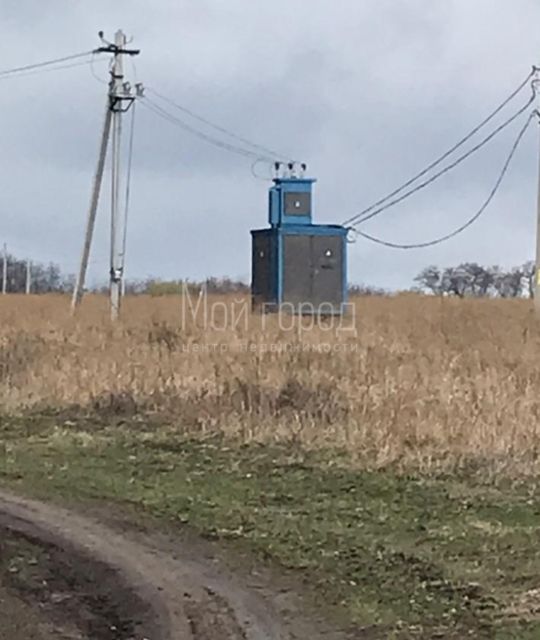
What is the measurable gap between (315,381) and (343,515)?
213 inches

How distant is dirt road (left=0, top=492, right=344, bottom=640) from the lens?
19.6 ft

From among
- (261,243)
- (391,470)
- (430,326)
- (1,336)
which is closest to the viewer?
(391,470)

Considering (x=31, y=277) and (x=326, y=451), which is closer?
(x=326, y=451)

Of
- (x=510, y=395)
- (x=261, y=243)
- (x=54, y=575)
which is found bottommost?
(x=54, y=575)

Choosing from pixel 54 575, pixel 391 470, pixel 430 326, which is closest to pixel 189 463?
pixel 391 470

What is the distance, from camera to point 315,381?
13.8 m

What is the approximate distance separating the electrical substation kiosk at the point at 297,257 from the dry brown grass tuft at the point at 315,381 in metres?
5.38

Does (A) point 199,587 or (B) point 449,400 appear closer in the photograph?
(A) point 199,587

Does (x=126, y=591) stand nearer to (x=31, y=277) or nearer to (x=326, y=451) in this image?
(x=326, y=451)

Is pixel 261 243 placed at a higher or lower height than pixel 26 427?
higher

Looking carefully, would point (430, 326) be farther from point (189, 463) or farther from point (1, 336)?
point (189, 463)

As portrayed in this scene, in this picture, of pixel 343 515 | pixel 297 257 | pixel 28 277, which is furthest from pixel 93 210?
pixel 28 277

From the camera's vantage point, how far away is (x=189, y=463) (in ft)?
35.4

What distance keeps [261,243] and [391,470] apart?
63.3ft
